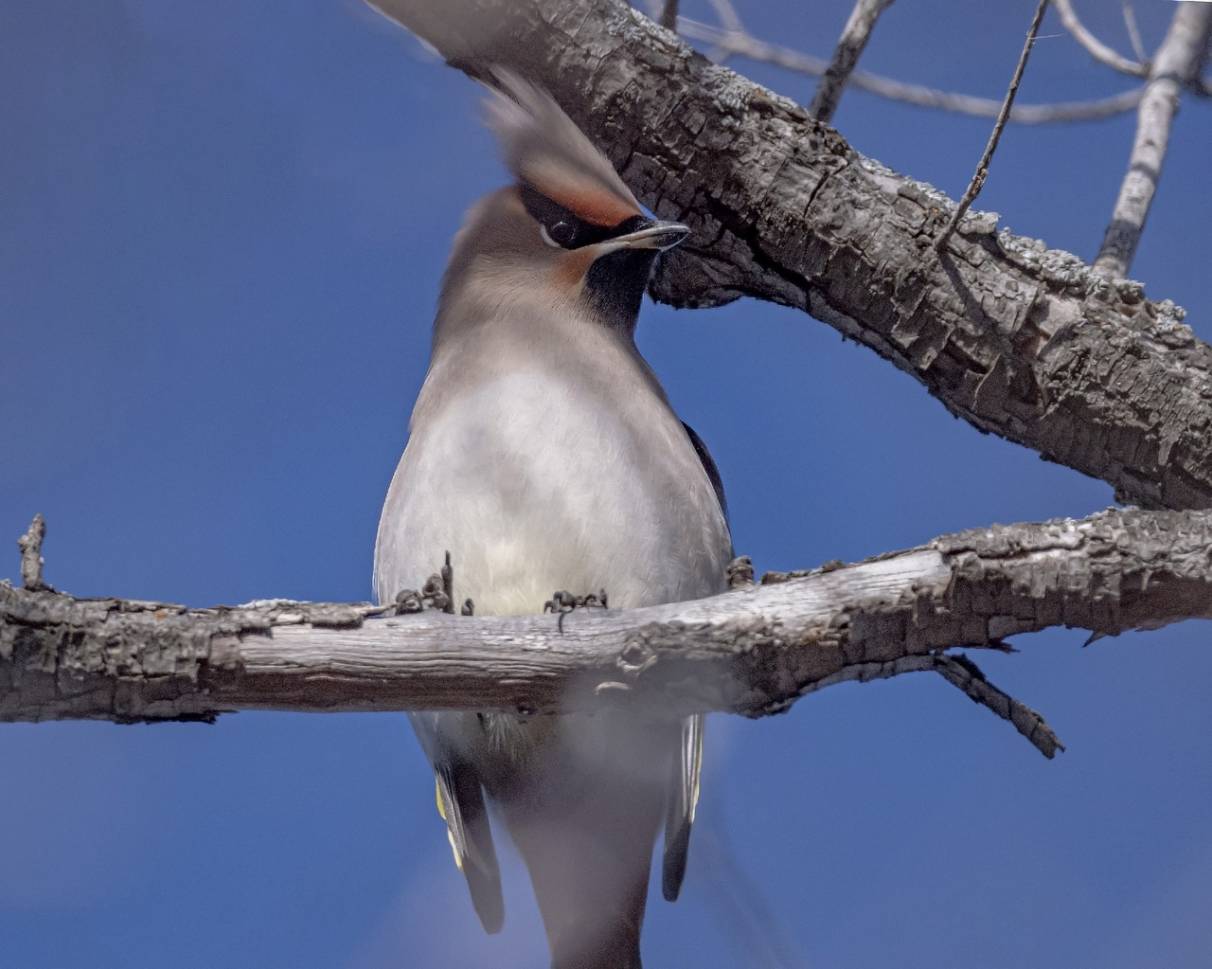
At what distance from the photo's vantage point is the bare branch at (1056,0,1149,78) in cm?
381

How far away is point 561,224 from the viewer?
3582 millimetres

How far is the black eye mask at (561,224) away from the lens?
11.5ft

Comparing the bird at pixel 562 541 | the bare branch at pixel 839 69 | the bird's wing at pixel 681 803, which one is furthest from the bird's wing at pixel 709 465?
the bare branch at pixel 839 69

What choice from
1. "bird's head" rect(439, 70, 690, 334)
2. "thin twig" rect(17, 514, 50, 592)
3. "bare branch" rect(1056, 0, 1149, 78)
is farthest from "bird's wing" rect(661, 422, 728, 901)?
"bare branch" rect(1056, 0, 1149, 78)

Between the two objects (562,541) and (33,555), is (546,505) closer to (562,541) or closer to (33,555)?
(562,541)

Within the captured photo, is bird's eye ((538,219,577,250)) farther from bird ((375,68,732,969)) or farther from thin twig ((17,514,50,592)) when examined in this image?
thin twig ((17,514,50,592))

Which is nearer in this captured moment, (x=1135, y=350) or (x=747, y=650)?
(x=747, y=650)

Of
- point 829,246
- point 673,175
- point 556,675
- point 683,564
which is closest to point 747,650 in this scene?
point 556,675

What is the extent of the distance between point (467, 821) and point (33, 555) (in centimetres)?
129

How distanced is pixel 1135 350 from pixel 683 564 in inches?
38.9

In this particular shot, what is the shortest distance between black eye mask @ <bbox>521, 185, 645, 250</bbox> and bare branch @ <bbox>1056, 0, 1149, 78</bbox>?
139 cm

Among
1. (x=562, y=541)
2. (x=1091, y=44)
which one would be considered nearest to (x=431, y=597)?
(x=562, y=541)

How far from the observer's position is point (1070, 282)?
2.93 m

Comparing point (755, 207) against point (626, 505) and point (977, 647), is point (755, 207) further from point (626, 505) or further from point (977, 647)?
point (977, 647)
